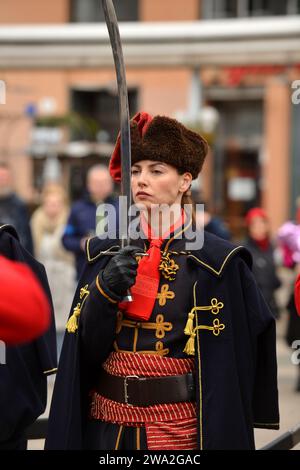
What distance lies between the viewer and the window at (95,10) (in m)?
25.1

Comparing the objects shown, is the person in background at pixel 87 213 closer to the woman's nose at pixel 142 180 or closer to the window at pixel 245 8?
the woman's nose at pixel 142 180

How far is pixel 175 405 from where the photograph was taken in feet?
11.5

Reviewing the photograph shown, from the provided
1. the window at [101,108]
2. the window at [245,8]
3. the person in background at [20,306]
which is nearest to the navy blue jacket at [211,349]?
the person in background at [20,306]

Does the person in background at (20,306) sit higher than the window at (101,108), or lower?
lower

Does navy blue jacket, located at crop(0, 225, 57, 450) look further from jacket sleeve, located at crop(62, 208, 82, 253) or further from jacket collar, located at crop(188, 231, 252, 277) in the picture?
jacket sleeve, located at crop(62, 208, 82, 253)

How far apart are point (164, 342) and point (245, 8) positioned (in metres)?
21.2

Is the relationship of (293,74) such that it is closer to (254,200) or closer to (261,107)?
(261,107)

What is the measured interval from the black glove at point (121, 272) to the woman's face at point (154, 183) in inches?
11.6

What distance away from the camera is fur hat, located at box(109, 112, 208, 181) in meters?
3.66

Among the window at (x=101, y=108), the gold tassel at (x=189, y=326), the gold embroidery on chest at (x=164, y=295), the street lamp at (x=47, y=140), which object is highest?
the window at (x=101, y=108)

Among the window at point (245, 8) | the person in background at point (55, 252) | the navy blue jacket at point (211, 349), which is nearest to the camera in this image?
the navy blue jacket at point (211, 349)

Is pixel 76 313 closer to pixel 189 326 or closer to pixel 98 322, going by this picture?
pixel 98 322

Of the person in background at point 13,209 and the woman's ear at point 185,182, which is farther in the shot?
the person in background at point 13,209

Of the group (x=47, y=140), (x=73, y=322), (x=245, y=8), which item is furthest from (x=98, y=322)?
(x=245, y=8)
